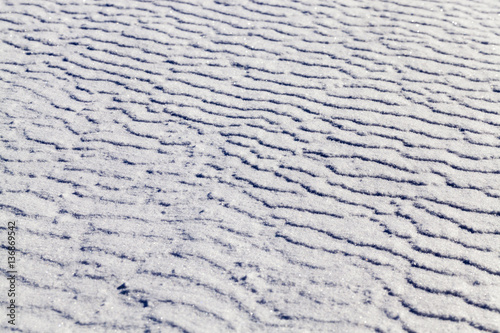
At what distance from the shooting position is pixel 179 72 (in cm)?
461

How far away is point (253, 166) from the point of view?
12.1ft

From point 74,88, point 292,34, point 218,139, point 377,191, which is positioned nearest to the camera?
point 377,191

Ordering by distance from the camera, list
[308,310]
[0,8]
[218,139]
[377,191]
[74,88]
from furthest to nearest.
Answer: [0,8] → [74,88] → [218,139] → [377,191] → [308,310]

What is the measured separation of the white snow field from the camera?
2.88 metres

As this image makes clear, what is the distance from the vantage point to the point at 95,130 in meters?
4.05

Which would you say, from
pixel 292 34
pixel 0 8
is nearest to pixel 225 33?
pixel 292 34

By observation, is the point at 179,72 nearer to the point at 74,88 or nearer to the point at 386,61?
the point at 74,88

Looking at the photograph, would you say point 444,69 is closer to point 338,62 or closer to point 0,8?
point 338,62

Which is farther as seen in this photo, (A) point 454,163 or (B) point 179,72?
(B) point 179,72

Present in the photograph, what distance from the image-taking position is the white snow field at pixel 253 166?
2.88 metres

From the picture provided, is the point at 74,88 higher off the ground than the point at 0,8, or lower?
lower

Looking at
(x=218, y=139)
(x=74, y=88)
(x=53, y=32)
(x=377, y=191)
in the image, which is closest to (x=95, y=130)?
(x=74, y=88)

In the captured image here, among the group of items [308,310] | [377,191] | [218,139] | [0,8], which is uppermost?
[0,8]

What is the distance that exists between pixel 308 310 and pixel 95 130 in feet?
7.00
